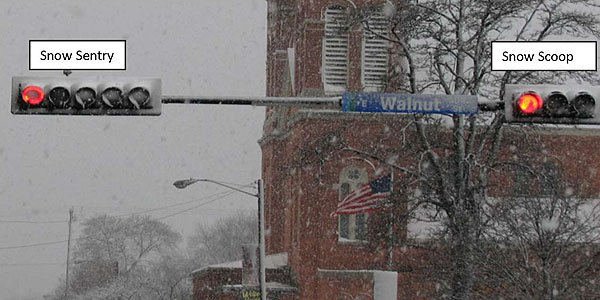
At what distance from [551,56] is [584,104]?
4.15 ft

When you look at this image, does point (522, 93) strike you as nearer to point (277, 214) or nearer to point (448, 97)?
point (448, 97)

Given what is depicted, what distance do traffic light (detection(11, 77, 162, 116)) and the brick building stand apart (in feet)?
76.3

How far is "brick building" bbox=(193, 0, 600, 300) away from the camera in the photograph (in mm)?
37875

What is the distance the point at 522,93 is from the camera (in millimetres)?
11945

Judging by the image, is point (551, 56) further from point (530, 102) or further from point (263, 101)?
point (263, 101)

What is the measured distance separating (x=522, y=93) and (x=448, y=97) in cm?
94

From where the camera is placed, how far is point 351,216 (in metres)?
39.0

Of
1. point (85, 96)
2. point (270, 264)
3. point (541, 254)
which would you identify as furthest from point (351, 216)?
point (85, 96)

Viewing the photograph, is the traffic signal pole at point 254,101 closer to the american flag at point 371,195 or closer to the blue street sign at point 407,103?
the blue street sign at point 407,103

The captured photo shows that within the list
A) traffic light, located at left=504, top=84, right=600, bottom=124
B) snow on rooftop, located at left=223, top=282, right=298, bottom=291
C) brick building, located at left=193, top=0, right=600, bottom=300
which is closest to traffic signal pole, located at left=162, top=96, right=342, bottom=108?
traffic light, located at left=504, top=84, right=600, bottom=124

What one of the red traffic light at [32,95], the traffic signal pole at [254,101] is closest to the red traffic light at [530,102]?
the traffic signal pole at [254,101]

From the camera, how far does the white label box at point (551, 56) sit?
12875 mm

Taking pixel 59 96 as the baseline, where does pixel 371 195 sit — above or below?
below

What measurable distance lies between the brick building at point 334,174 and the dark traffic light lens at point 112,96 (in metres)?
23.3
